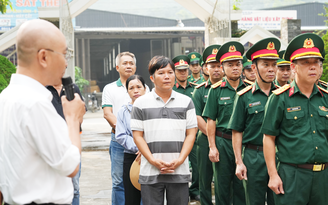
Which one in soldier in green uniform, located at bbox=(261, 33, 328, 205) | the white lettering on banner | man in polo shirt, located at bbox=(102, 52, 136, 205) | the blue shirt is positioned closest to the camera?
soldier in green uniform, located at bbox=(261, 33, 328, 205)

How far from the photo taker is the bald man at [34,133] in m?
1.67

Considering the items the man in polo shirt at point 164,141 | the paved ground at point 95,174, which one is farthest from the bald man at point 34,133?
the paved ground at point 95,174

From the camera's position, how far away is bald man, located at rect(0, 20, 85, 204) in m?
1.67

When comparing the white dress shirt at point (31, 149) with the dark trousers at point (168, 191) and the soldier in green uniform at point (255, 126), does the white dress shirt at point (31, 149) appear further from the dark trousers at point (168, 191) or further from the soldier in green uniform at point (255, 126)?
the soldier in green uniform at point (255, 126)

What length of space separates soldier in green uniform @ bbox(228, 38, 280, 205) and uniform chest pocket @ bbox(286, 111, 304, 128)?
701mm

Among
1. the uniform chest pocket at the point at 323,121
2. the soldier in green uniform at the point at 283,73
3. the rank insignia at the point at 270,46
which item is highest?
the rank insignia at the point at 270,46

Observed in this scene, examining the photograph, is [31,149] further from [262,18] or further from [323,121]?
[262,18]

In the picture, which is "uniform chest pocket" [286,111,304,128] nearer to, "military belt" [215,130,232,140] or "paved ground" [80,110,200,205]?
"military belt" [215,130,232,140]

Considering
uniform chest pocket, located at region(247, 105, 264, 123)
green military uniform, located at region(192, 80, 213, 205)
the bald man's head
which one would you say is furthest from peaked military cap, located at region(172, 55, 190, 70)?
the bald man's head

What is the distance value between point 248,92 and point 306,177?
1.19 meters

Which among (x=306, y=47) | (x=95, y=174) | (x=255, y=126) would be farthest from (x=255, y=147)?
(x=95, y=174)

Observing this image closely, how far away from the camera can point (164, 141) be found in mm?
3164

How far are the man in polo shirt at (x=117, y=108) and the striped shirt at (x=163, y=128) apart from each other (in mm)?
1229

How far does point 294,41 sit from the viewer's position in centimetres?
303
